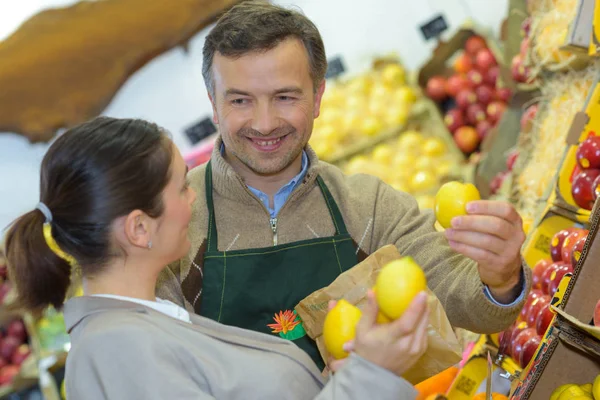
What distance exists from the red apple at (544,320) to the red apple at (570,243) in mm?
216

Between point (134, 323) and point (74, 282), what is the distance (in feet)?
1.35

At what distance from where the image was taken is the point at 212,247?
2215 millimetres

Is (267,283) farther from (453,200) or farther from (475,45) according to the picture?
(475,45)

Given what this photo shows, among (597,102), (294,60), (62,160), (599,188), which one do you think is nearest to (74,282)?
(62,160)

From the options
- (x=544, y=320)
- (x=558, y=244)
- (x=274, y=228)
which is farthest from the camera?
(x=558, y=244)

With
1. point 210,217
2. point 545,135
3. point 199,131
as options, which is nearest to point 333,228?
point 210,217

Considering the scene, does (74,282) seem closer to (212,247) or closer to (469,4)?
(212,247)

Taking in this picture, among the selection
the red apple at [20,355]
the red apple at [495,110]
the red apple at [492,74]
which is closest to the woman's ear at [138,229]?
the red apple at [20,355]

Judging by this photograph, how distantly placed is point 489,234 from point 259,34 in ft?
3.19

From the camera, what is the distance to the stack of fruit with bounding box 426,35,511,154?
5078mm

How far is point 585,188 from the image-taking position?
2674mm

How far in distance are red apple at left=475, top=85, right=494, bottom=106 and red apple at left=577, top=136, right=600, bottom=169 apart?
8.02 feet

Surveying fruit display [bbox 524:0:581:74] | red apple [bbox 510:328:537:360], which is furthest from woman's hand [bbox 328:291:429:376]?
fruit display [bbox 524:0:581:74]

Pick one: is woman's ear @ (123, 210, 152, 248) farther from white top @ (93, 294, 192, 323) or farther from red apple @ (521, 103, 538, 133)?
red apple @ (521, 103, 538, 133)
